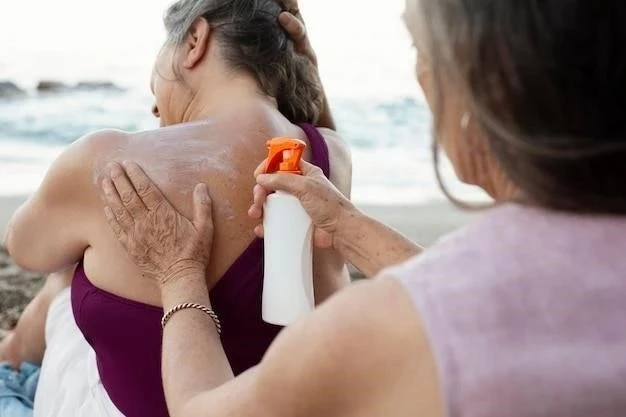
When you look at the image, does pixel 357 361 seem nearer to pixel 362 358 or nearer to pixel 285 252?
pixel 362 358

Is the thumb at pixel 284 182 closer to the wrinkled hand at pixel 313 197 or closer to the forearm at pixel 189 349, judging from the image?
the wrinkled hand at pixel 313 197

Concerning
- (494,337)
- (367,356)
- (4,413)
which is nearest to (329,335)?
(367,356)

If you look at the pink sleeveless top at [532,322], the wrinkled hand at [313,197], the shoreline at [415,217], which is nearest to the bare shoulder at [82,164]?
the wrinkled hand at [313,197]

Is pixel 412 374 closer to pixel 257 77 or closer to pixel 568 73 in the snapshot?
pixel 568 73

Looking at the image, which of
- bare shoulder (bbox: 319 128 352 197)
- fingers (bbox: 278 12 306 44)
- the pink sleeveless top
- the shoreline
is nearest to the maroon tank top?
bare shoulder (bbox: 319 128 352 197)

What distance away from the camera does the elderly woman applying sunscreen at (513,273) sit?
72cm

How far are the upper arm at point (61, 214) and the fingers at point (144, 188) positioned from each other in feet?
0.21

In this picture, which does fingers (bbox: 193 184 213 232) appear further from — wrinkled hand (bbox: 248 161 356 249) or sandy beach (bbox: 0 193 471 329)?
sandy beach (bbox: 0 193 471 329)

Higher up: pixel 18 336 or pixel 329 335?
pixel 329 335

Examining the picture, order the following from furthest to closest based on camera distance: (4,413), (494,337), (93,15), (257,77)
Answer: (93,15), (4,413), (257,77), (494,337)

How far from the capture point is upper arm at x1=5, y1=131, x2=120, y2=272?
1400mm

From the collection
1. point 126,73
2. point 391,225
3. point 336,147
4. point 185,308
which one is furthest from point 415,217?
point 126,73

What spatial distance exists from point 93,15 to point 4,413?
557 centimetres

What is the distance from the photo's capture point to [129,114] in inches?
226
